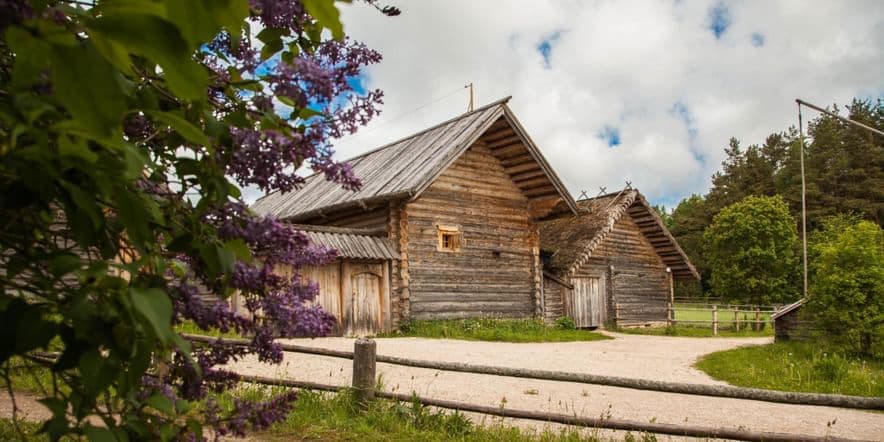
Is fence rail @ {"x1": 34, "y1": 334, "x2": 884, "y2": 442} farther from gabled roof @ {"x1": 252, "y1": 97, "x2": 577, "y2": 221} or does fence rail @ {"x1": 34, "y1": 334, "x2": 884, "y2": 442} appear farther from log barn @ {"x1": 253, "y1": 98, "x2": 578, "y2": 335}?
gabled roof @ {"x1": 252, "y1": 97, "x2": 577, "y2": 221}

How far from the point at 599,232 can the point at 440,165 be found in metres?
8.38

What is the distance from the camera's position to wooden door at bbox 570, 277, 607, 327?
22453mm

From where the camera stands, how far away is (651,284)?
25.6 metres

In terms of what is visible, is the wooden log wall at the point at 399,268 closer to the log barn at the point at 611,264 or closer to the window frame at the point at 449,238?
the window frame at the point at 449,238

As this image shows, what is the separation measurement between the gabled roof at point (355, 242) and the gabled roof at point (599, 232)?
19.6 feet

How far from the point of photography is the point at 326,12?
1166mm

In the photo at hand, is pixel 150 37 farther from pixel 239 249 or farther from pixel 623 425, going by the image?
pixel 623 425

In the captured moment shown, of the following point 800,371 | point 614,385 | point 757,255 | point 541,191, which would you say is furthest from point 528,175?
point 757,255

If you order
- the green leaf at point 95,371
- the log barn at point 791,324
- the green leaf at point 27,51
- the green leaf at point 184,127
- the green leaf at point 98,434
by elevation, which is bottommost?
the log barn at point 791,324

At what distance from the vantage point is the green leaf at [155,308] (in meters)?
0.94

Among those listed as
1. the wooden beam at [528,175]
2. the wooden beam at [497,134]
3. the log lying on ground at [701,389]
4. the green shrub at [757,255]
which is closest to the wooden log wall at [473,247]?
the wooden beam at [528,175]

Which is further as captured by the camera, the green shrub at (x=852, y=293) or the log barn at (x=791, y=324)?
the log barn at (x=791, y=324)

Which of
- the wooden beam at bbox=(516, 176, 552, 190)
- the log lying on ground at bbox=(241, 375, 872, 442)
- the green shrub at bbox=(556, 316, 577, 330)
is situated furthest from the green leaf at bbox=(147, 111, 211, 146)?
the green shrub at bbox=(556, 316, 577, 330)

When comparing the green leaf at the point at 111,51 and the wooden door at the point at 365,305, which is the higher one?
the green leaf at the point at 111,51
